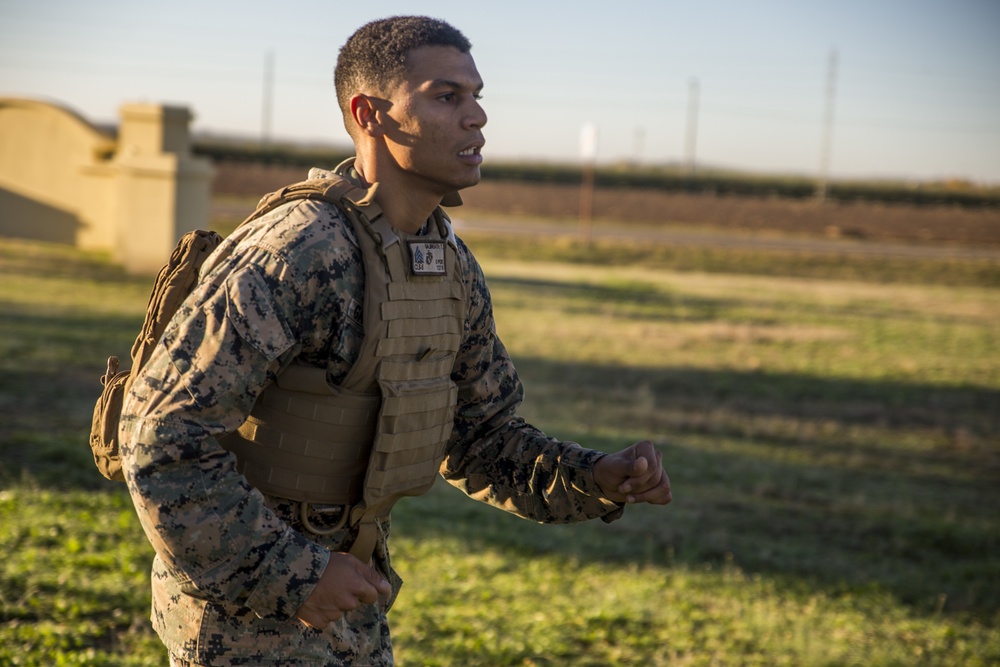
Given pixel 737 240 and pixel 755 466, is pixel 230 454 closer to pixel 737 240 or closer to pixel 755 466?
pixel 755 466

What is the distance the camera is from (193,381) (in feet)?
5.75

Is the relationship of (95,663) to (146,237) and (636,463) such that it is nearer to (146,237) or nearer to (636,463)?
(636,463)

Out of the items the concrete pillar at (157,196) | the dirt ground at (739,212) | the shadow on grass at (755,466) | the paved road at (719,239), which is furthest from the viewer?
the dirt ground at (739,212)

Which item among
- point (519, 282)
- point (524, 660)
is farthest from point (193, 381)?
point (519, 282)

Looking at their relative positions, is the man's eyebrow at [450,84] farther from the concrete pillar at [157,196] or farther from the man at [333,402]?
the concrete pillar at [157,196]

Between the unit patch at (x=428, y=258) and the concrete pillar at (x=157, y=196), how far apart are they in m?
12.2

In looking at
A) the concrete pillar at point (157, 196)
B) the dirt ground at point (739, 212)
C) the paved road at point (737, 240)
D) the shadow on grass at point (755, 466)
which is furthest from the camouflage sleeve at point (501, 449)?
the dirt ground at point (739, 212)

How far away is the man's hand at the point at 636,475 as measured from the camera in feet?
7.07

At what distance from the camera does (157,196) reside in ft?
45.4

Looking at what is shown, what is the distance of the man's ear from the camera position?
2.12 m

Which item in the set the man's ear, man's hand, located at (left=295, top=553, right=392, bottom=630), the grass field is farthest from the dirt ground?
man's hand, located at (left=295, top=553, right=392, bottom=630)

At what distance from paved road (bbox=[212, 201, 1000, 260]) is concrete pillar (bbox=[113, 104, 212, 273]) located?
670cm

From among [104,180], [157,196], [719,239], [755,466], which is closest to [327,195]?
[755,466]

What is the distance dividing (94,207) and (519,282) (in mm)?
6782
